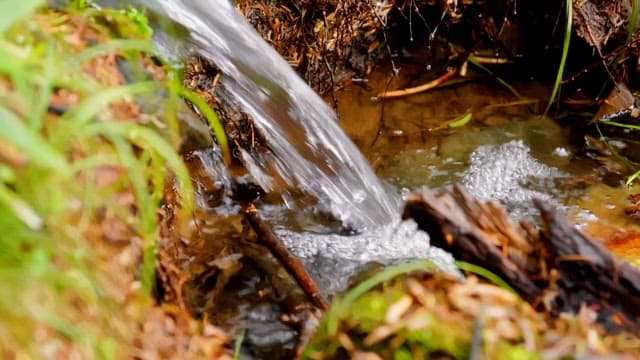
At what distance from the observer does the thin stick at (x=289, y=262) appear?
183cm

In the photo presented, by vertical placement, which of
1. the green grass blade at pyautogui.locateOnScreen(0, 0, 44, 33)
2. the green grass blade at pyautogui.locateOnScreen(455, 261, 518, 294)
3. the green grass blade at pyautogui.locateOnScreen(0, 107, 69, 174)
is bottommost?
the green grass blade at pyautogui.locateOnScreen(455, 261, 518, 294)

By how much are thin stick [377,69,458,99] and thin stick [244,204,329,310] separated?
1.50 meters

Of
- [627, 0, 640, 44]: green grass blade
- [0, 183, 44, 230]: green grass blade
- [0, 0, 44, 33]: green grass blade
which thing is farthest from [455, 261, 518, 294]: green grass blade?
[627, 0, 640, 44]: green grass blade

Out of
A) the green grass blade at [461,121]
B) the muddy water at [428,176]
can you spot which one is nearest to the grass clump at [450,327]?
the muddy water at [428,176]

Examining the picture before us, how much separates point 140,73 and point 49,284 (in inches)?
22.9

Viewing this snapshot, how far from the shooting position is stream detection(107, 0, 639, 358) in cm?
217

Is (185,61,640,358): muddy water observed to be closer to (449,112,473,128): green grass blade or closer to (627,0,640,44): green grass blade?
(449,112,473,128): green grass blade

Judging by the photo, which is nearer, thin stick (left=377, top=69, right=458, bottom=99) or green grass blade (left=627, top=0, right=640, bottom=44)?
green grass blade (left=627, top=0, right=640, bottom=44)

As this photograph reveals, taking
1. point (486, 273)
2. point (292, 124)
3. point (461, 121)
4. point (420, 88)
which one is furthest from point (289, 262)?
point (420, 88)

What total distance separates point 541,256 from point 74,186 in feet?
2.90

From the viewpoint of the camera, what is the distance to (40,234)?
3.68ft

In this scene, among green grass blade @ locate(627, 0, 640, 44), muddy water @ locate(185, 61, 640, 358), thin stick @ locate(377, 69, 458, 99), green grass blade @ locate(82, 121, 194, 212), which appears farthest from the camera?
thin stick @ locate(377, 69, 458, 99)

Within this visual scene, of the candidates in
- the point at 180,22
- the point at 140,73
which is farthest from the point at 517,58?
the point at 140,73

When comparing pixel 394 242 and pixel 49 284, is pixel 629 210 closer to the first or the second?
pixel 394 242
